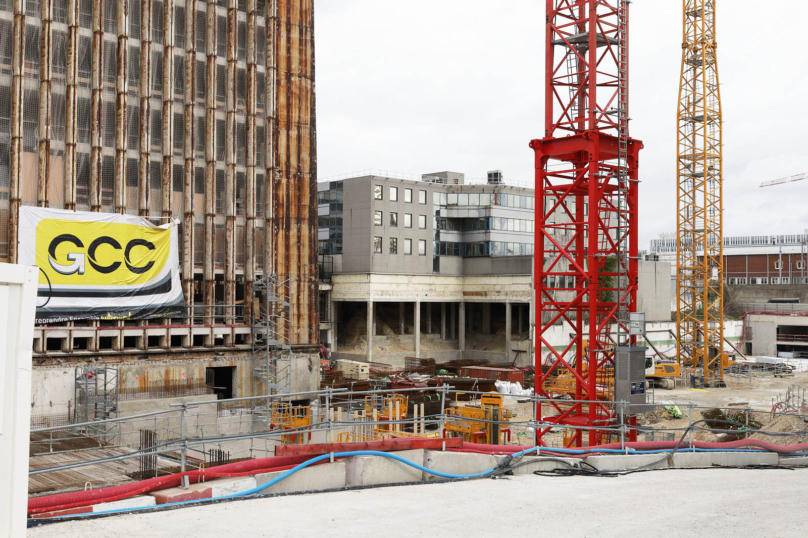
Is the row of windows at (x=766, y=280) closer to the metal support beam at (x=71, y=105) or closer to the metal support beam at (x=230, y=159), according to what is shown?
the metal support beam at (x=230, y=159)

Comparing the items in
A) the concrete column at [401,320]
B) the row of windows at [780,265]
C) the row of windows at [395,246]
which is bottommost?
the concrete column at [401,320]

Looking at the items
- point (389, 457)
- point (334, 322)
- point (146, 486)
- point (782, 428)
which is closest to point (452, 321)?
point (334, 322)

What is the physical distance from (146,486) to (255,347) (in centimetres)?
3192

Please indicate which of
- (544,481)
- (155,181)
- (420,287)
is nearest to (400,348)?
(420,287)

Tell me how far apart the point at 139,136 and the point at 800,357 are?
7788 cm

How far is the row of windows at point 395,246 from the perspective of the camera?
2894 inches

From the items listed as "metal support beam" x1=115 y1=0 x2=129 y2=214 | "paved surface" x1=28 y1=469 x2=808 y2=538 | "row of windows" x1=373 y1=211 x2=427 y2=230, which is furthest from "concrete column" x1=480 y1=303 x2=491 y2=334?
"paved surface" x1=28 y1=469 x2=808 y2=538

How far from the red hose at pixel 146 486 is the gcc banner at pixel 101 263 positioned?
26004 millimetres

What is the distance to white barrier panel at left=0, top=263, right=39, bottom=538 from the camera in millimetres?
5895

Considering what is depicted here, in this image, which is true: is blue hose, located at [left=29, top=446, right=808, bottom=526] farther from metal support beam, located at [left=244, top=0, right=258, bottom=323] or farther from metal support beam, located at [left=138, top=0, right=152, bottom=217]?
metal support beam, located at [left=138, top=0, right=152, bottom=217]

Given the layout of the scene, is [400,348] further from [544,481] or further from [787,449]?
[544,481]

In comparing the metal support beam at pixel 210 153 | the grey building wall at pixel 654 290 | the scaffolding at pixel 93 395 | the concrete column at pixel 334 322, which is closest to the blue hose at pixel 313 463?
the scaffolding at pixel 93 395

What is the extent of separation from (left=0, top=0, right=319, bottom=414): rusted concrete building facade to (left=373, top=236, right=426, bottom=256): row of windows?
27.8 metres

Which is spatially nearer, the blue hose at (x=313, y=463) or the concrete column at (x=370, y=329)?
the blue hose at (x=313, y=463)
